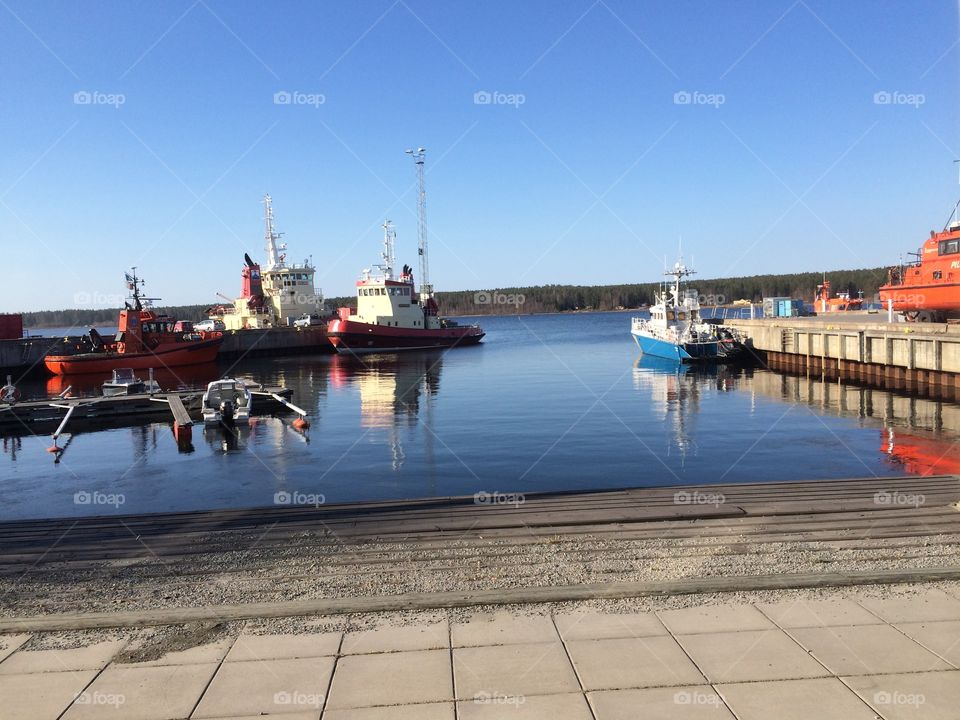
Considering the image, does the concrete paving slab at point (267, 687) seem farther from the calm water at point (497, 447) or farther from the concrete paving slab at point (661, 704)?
the calm water at point (497, 447)

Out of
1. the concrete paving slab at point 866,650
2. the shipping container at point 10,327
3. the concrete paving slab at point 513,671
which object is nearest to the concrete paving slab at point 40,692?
the concrete paving slab at point 513,671

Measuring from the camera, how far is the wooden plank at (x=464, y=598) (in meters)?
5.18

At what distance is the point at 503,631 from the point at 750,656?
161 centimetres

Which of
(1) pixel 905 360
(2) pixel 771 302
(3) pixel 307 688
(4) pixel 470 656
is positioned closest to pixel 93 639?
(3) pixel 307 688

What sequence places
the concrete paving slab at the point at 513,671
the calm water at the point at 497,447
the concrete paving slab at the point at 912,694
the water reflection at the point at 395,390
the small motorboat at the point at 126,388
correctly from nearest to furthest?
the concrete paving slab at the point at 912,694
the concrete paving slab at the point at 513,671
the calm water at the point at 497,447
the water reflection at the point at 395,390
the small motorboat at the point at 126,388

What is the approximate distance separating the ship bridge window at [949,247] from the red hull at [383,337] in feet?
147

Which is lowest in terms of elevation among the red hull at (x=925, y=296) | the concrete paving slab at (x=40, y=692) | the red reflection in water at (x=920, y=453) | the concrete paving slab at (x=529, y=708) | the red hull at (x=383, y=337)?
the red reflection in water at (x=920, y=453)

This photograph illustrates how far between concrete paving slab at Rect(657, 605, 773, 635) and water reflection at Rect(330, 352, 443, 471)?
11234mm

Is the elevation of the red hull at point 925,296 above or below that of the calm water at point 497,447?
above

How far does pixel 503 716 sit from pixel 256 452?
1642cm

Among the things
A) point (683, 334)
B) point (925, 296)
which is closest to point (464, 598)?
point (925, 296)

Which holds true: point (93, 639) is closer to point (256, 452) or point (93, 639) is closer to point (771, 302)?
point (256, 452)

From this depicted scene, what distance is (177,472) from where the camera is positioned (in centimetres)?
1664

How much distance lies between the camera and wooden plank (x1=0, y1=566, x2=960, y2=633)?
17.0 feet
